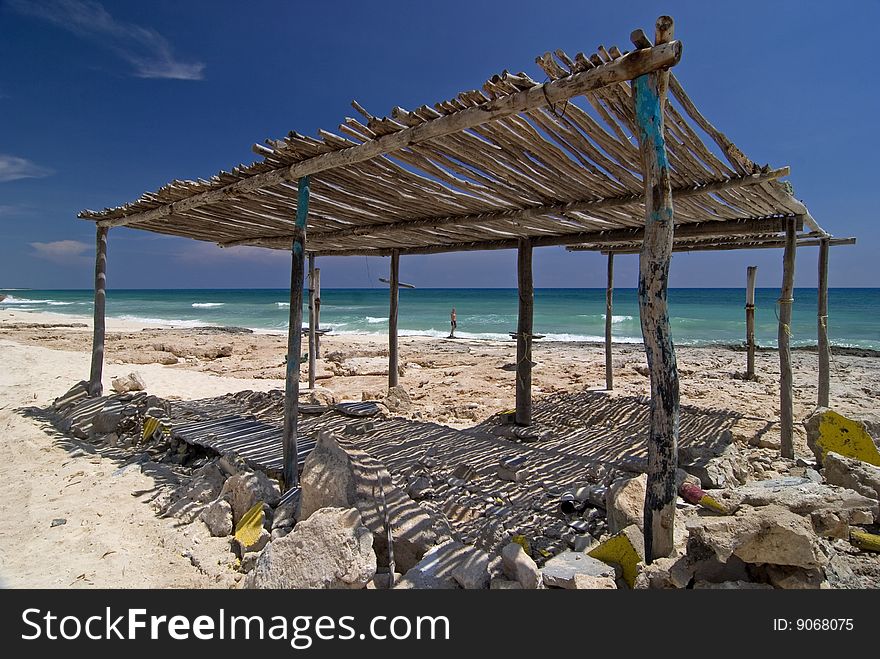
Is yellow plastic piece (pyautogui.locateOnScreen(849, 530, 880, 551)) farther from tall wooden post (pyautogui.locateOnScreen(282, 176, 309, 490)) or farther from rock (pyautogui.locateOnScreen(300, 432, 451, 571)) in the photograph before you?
tall wooden post (pyautogui.locateOnScreen(282, 176, 309, 490))

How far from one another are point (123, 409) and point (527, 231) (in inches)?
217

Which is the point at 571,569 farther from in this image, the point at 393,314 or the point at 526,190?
the point at 393,314

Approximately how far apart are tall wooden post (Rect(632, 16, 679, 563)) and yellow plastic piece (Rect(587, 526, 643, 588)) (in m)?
0.09

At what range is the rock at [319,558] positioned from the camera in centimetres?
237

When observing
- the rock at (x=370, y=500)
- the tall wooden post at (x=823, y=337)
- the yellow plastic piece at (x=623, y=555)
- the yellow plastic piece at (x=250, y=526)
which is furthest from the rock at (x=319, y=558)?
the tall wooden post at (x=823, y=337)

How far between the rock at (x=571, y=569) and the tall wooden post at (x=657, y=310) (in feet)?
0.94

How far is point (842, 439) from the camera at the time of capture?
13.2ft

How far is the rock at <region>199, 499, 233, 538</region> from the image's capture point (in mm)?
3240

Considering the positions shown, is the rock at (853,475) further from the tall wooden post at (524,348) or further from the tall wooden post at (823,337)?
the tall wooden post at (823,337)

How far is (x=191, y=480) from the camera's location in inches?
160

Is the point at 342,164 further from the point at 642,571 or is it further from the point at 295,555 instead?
the point at 642,571

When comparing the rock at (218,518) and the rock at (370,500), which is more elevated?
the rock at (370,500)

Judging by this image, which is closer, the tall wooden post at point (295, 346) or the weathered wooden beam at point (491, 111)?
the weathered wooden beam at point (491, 111)

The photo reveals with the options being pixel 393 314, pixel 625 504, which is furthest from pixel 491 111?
pixel 393 314
